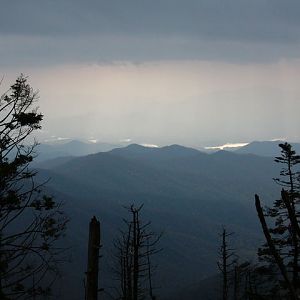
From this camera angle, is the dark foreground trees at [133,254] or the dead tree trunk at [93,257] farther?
the dark foreground trees at [133,254]

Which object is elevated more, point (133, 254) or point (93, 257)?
point (93, 257)

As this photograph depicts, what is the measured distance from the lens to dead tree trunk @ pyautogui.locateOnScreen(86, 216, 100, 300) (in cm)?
856

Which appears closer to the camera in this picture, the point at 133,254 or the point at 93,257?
the point at 93,257

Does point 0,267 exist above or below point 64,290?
above

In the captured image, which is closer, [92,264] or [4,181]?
[92,264]

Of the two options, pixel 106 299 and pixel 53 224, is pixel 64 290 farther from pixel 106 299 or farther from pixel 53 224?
pixel 53 224

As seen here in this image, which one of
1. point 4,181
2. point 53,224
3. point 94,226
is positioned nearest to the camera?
point 94,226

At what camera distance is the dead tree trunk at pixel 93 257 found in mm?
8562

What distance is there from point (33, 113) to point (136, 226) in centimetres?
1474

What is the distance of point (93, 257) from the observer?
8.66m

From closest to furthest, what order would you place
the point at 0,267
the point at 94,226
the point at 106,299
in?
the point at 94,226
the point at 0,267
the point at 106,299

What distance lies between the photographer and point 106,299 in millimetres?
159000

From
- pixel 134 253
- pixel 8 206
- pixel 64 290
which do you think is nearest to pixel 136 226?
pixel 134 253

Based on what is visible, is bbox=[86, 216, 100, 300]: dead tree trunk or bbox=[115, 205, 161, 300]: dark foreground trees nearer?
bbox=[86, 216, 100, 300]: dead tree trunk
